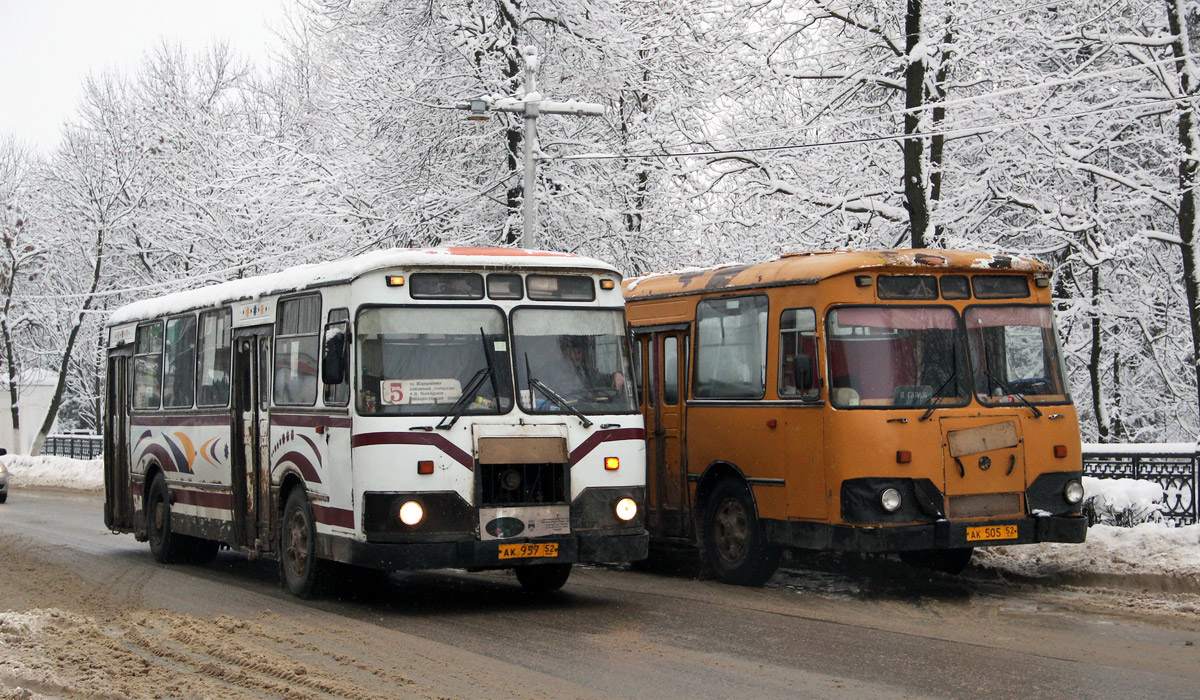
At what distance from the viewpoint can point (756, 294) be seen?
→ 13.8 m

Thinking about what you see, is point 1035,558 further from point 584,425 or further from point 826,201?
point 826,201

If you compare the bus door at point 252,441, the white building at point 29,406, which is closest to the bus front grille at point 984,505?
the bus door at point 252,441

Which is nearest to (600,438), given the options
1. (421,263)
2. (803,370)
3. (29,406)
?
(803,370)

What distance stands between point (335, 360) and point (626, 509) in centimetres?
267

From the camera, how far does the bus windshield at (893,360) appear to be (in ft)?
41.4

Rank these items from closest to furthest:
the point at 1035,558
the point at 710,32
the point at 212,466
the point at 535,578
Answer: the point at 535,578
the point at 1035,558
the point at 212,466
the point at 710,32

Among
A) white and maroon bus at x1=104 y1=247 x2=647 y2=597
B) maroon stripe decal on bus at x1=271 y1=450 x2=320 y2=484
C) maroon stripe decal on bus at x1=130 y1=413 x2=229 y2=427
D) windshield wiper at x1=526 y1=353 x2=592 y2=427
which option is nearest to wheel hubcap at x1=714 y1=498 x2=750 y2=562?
white and maroon bus at x1=104 y1=247 x2=647 y2=597

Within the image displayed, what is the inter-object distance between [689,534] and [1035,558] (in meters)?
3.37

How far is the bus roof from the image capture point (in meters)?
12.8

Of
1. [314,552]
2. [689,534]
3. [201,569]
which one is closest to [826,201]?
[689,534]

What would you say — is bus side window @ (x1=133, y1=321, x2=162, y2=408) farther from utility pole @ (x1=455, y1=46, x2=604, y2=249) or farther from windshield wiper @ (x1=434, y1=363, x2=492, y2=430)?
windshield wiper @ (x1=434, y1=363, x2=492, y2=430)

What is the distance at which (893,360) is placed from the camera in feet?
41.8

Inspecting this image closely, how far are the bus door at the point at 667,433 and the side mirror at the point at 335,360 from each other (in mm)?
4410

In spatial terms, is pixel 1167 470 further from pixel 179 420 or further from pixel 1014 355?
pixel 179 420
